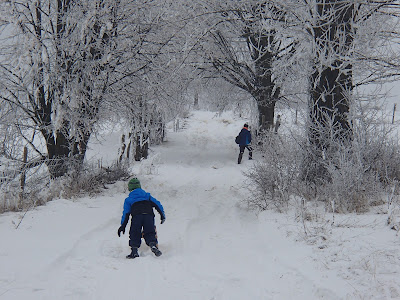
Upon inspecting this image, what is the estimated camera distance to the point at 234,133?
76.4 feet

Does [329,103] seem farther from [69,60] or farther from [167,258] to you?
[69,60]

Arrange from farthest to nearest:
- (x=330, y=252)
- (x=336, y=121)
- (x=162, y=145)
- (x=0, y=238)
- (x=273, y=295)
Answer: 1. (x=162, y=145)
2. (x=336, y=121)
3. (x=0, y=238)
4. (x=330, y=252)
5. (x=273, y=295)

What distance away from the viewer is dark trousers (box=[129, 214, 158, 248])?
5.53m

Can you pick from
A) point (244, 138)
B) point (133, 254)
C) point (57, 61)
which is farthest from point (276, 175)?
point (244, 138)

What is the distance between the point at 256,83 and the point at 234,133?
921cm

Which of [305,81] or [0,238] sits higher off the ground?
[305,81]

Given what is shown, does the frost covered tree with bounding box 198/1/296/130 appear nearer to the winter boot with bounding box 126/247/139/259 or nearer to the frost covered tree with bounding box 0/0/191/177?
the frost covered tree with bounding box 0/0/191/177

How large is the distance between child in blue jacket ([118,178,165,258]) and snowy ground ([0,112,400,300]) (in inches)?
8.6

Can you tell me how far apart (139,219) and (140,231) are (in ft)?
0.63

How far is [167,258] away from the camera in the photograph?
5195 mm

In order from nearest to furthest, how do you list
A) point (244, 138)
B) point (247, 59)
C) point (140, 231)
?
point (140, 231) → point (244, 138) → point (247, 59)

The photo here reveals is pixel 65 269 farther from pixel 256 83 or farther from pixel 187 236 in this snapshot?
pixel 256 83

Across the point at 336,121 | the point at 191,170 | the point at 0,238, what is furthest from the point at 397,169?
the point at 191,170

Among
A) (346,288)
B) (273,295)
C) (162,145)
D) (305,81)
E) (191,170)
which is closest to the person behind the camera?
(346,288)
